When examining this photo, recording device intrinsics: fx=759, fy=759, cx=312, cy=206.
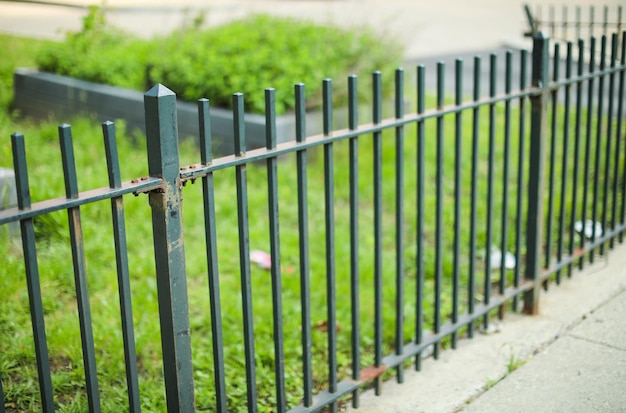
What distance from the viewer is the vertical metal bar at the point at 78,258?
2.03 meters

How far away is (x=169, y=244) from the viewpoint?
2.32m

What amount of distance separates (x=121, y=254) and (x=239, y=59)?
4.92 metres

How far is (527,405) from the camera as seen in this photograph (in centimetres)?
311

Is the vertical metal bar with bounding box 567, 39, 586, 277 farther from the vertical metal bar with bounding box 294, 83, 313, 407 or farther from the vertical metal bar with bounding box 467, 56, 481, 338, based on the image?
the vertical metal bar with bounding box 294, 83, 313, 407

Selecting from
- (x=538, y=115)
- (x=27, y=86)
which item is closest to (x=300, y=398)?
(x=538, y=115)

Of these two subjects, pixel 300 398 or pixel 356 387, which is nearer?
pixel 356 387

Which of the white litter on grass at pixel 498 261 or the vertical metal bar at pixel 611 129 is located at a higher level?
the vertical metal bar at pixel 611 129

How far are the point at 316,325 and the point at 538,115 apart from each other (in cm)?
159

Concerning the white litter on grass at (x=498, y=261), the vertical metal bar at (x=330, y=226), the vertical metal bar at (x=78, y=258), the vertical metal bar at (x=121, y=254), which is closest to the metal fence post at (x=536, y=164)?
the white litter on grass at (x=498, y=261)

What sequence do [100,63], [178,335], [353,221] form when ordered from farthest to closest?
1. [100,63]
2. [353,221]
3. [178,335]

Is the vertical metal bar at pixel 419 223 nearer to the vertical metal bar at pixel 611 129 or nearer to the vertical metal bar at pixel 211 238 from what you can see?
the vertical metal bar at pixel 211 238

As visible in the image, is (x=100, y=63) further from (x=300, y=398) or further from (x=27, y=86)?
(x=300, y=398)

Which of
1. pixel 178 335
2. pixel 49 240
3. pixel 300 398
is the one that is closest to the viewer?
pixel 178 335

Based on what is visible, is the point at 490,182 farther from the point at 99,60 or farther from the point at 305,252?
the point at 99,60
